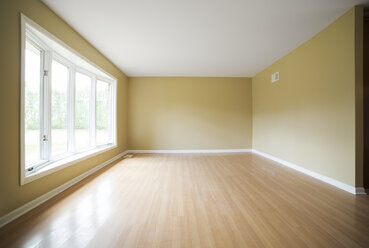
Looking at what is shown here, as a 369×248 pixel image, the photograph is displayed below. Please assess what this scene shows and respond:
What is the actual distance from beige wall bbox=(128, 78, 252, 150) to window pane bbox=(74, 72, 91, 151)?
2003 mm

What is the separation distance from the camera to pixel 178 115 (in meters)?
5.72

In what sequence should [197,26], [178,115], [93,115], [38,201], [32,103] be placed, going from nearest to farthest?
1. [38,201]
2. [32,103]
3. [197,26]
4. [93,115]
5. [178,115]

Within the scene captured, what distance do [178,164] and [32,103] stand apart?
3.16 m

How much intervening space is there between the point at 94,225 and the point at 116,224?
0.23 m

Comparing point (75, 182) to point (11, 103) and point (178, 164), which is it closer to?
point (11, 103)

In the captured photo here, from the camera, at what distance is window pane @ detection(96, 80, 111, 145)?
4.09 meters

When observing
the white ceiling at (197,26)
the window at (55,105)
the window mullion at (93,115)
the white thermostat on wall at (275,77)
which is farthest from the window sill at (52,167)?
the white thermostat on wall at (275,77)

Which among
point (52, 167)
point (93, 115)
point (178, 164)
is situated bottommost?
point (178, 164)

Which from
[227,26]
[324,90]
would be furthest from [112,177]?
[324,90]

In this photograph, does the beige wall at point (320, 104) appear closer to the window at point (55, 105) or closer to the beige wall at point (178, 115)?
the beige wall at point (178, 115)

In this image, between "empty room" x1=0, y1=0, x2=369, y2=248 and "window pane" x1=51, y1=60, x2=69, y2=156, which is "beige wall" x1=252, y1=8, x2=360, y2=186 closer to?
"empty room" x1=0, y1=0, x2=369, y2=248

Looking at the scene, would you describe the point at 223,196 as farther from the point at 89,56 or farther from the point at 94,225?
the point at 89,56

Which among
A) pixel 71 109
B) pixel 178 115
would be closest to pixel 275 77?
pixel 178 115

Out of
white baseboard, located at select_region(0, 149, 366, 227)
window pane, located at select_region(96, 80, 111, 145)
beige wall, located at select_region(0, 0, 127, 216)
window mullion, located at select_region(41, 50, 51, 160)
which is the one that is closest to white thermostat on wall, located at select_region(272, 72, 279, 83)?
white baseboard, located at select_region(0, 149, 366, 227)
